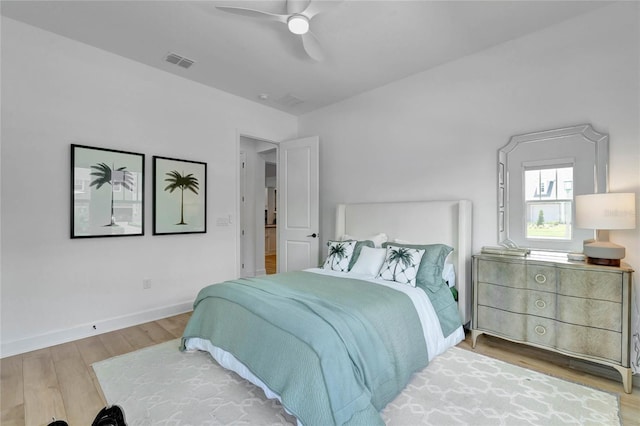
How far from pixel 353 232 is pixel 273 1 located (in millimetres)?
2696

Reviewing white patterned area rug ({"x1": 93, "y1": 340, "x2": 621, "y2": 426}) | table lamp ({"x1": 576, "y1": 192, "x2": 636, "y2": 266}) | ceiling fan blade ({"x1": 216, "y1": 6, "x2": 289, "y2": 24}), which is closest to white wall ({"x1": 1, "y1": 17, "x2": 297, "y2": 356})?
white patterned area rug ({"x1": 93, "y1": 340, "x2": 621, "y2": 426})

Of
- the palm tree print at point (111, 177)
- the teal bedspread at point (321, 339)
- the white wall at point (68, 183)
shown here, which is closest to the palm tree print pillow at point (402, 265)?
the teal bedspread at point (321, 339)

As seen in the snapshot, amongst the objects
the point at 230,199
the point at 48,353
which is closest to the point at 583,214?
the point at 230,199

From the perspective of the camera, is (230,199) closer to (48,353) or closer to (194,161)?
(194,161)

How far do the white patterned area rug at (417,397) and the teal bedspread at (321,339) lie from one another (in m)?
0.20

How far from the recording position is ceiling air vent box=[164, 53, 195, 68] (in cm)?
317

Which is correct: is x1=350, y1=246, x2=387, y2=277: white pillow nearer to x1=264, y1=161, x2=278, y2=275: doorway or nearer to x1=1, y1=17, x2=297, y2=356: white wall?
x1=1, y1=17, x2=297, y2=356: white wall

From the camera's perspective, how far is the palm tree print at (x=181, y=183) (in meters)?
3.57

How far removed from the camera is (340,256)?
3.30 m

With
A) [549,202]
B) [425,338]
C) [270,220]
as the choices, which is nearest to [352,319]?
[425,338]

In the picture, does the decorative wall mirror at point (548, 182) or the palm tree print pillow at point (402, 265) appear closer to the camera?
the decorative wall mirror at point (548, 182)

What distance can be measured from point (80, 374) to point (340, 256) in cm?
244

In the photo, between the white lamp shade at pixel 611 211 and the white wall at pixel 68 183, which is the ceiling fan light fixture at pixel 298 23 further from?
the white lamp shade at pixel 611 211

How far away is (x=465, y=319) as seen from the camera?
9.70 ft
